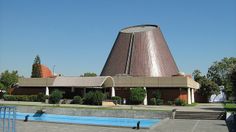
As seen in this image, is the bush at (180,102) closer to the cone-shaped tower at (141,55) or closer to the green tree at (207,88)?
the cone-shaped tower at (141,55)

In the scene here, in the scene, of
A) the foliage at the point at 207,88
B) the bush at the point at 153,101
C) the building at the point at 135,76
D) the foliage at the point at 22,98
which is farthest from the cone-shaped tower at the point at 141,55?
the foliage at the point at 22,98

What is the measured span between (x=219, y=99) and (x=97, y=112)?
93.6ft

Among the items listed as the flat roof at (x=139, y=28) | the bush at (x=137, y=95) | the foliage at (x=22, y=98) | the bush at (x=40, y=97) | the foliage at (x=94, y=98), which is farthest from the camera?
the flat roof at (x=139, y=28)

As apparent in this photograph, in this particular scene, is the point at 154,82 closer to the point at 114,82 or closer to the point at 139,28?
the point at 114,82

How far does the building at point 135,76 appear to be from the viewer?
3064cm

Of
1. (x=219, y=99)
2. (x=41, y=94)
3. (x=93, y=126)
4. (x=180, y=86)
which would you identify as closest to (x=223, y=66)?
(x=219, y=99)

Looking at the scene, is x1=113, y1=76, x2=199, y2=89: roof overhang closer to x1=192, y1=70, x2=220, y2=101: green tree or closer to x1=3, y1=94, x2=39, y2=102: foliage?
x1=192, y1=70, x2=220, y2=101: green tree

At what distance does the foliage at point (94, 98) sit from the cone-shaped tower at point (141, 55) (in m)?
9.20

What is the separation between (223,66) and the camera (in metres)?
54.5

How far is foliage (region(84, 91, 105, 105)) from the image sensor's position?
92.0ft

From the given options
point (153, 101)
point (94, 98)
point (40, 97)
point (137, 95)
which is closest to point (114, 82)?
point (137, 95)

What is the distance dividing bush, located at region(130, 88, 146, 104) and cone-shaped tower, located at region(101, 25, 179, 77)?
6894mm

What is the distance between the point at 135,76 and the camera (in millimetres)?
35812

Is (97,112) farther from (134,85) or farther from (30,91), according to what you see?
(30,91)
